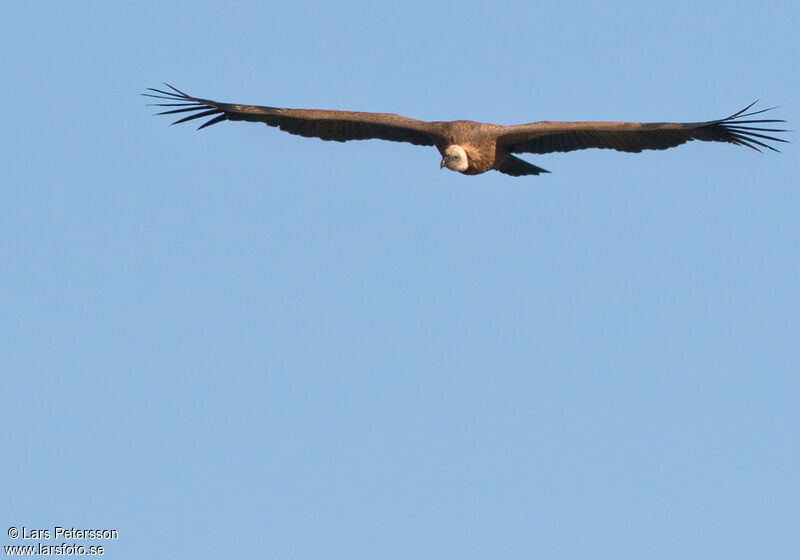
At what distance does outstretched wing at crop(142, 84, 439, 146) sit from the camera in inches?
598

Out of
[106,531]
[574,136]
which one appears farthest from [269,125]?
[106,531]

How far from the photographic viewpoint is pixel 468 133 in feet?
49.2

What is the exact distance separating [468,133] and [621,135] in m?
1.72

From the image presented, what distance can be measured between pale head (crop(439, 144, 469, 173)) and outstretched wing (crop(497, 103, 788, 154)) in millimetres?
472

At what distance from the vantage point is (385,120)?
15.3 meters

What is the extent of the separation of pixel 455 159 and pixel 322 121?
1.66 m

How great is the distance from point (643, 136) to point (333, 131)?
355 cm

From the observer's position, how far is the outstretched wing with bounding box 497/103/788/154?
13.5 metres

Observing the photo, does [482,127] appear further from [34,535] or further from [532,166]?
[34,535]

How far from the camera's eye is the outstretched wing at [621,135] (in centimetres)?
1352

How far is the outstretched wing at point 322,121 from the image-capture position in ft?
49.8

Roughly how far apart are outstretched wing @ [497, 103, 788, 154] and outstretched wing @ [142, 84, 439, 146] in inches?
42.7

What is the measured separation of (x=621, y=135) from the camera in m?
14.3

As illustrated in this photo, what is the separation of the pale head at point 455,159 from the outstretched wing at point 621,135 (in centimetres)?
47
